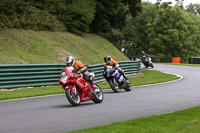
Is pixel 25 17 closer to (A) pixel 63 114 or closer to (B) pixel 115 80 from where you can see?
(B) pixel 115 80

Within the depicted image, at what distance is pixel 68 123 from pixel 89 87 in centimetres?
371

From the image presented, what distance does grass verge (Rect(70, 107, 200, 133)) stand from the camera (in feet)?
22.3

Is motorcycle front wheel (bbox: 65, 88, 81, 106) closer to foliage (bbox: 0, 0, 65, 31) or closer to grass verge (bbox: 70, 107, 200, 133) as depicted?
grass verge (bbox: 70, 107, 200, 133)

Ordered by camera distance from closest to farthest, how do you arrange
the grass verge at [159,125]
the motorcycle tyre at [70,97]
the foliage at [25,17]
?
the grass verge at [159,125], the motorcycle tyre at [70,97], the foliage at [25,17]

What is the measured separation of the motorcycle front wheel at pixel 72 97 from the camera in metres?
10.9

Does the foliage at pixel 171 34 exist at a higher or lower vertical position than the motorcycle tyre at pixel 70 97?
higher

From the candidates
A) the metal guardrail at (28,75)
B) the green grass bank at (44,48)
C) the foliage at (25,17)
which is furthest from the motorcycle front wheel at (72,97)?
the foliage at (25,17)

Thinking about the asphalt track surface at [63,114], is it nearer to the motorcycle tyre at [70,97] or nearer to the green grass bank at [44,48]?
the motorcycle tyre at [70,97]

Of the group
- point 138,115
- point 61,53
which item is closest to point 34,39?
point 61,53

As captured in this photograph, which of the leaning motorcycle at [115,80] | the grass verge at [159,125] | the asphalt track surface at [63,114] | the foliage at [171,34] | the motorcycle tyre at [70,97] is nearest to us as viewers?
the grass verge at [159,125]

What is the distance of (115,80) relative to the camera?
16.5 meters

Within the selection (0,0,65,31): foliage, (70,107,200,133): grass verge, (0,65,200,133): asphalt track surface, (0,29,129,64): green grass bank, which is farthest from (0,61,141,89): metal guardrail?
(70,107,200,133): grass verge

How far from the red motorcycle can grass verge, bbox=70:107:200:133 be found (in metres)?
3.29

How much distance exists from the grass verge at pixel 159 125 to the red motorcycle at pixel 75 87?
3.29 meters
